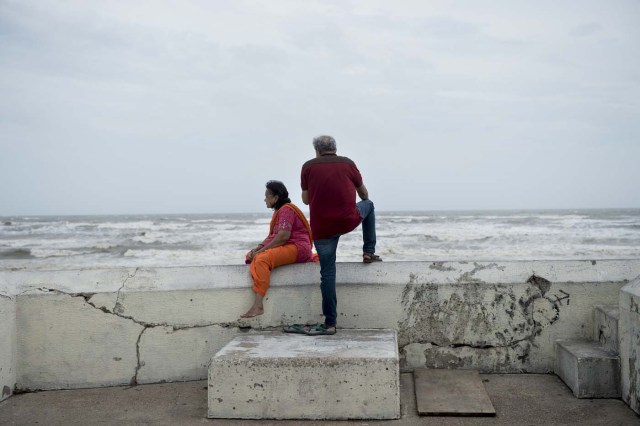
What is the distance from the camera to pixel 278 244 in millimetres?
4078

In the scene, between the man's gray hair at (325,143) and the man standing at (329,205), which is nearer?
the man standing at (329,205)

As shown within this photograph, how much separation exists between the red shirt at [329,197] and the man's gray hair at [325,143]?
0.07 metres

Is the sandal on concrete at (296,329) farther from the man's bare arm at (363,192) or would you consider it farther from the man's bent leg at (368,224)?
the man's bare arm at (363,192)

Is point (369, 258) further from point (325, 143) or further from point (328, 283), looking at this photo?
point (325, 143)

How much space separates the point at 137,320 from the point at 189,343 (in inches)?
15.4

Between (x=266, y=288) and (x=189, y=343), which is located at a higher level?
(x=266, y=288)

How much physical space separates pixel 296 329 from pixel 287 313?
177mm

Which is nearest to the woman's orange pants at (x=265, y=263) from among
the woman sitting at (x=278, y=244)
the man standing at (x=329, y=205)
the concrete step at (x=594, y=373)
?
the woman sitting at (x=278, y=244)

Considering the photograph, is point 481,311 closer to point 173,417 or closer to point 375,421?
point 375,421

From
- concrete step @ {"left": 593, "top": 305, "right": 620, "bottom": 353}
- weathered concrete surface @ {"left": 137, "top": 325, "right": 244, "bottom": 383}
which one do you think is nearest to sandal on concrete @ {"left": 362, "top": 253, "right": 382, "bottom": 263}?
weathered concrete surface @ {"left": 137, "top": 325, "right": 244, "bottom": 383}

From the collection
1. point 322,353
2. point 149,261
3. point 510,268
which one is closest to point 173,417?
point 322,353

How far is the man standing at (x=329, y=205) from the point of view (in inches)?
147

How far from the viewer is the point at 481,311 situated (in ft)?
12.6

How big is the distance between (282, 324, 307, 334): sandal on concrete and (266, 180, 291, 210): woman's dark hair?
0.96 metres
